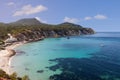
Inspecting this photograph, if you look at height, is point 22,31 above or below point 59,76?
above

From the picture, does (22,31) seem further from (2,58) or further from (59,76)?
(59,76)

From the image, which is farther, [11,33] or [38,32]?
[38,32]

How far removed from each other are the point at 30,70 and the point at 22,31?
282ft

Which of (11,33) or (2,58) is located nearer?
(2,58)

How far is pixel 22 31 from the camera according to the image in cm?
12938

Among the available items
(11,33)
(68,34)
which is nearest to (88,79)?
(11,33)

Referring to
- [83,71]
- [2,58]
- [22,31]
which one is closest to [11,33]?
[22,31]

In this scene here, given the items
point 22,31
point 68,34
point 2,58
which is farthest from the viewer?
point 68,34

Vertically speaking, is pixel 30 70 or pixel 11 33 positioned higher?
pixel 11 33

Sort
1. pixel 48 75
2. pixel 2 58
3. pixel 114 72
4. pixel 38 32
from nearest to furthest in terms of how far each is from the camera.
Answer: pixel 48 75 < pixel 114 72 < pixel 2 58 < pixel 38 32

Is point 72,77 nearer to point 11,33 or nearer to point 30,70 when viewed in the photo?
point 30,70

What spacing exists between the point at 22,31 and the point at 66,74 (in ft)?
307

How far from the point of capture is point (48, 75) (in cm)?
4200

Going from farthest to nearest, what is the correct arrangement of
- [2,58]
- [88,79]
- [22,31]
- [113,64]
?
[22,31]
[2,58]
[113,64]
[88,79]
